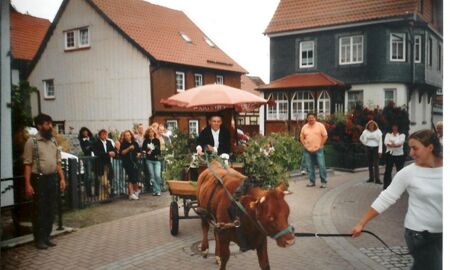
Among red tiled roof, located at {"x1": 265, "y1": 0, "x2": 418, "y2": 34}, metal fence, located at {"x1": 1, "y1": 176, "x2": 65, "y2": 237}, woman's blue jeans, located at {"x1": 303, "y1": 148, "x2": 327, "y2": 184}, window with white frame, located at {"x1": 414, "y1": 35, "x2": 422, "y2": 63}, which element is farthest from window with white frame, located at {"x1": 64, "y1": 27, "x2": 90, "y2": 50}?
window with white frame, located at {"x1": 414, "y1": 35, "x2": 422, "y2": 63}

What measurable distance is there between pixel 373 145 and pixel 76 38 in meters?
3.41

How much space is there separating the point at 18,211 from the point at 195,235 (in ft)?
6.66

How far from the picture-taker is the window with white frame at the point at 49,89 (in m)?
4.16

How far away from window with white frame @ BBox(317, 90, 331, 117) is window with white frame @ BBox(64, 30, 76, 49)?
8.72ft

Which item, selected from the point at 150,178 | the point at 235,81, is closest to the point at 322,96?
the point at 235,81

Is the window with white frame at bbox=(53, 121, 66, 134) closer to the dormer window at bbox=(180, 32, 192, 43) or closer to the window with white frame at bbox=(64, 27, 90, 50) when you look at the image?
the window with white frame at bbox=(64, 27, 90, 50)

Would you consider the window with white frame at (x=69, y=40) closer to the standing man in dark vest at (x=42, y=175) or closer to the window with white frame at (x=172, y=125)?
the standing man in dark vest at (x=42, y=175)

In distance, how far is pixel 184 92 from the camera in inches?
163

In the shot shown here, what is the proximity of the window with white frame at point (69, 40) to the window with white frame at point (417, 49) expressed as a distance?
341cm

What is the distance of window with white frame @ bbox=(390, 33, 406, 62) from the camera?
11.4 ft

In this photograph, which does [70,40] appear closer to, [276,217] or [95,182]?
[276,217]

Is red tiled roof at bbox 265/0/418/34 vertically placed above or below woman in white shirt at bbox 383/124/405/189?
above

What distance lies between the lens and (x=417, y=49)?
343 cm

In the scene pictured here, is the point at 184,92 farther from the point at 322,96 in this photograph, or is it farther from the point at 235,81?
the point at 322,96
